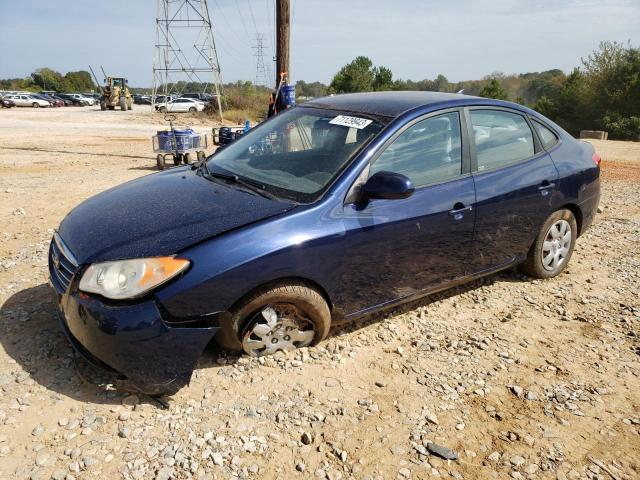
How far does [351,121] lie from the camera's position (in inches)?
135

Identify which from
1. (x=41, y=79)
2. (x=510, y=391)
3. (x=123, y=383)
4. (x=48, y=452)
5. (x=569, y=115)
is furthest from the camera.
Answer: (x=41, y=79)

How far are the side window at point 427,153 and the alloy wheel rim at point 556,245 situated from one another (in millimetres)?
1404

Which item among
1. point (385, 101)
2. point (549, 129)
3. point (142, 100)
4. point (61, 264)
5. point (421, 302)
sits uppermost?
point (142, 100)

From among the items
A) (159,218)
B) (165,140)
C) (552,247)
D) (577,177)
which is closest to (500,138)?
(577,177)

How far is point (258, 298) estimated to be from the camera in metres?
2.76

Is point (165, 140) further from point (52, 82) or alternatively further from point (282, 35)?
point (52, 82)

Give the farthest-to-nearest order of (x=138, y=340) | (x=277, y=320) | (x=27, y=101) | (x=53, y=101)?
(x=53, y=101) < (x=27, y=101) < (x=277, y=320) < (x=138, y=340)

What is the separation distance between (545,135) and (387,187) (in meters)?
2.15

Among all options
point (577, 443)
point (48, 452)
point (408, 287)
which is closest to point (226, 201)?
point (408, 287)

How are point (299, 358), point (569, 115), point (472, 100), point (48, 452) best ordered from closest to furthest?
point (48, 452)
point (299, 358)
point (472, 100)
point (569, 115)

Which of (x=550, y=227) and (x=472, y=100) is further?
(x=550, y=227)

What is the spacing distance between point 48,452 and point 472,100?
3.56 metres

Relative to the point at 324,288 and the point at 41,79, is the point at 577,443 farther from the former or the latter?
the point at 41,79

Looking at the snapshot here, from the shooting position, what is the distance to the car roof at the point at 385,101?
3475mm
